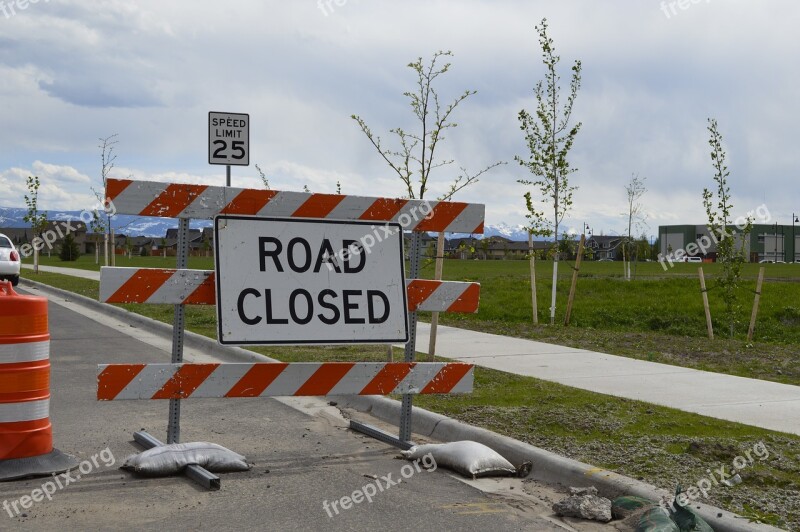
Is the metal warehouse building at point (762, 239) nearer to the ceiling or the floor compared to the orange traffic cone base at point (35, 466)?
nearer to the ceiling

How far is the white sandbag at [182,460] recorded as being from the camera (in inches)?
218

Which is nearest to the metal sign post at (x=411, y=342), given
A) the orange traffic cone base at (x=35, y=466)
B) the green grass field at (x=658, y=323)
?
the orange traffic cone base at (x=35, y=466)

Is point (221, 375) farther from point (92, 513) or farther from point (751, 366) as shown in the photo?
point (751, 366)

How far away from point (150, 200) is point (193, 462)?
5.57 feet

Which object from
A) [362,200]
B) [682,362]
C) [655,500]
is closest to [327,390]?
[362,200]

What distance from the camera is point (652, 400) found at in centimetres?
816

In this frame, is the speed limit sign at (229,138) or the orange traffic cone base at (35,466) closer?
the orange traffic cone base at (35,466)
